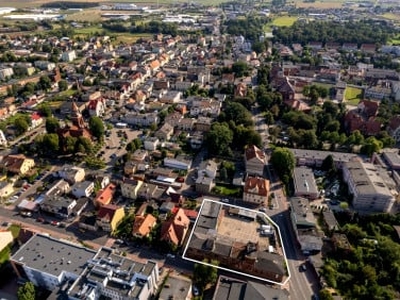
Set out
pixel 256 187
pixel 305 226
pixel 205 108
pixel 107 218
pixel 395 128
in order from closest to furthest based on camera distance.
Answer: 1. pixel 305 226
2. pixel 107 218
3. pixel 256 187
4. pixel 395 128
5. pixel 205 108

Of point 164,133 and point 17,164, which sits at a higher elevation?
point 164,133

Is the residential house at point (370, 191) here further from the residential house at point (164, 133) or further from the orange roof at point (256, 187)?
the residential house at point (164, 133)

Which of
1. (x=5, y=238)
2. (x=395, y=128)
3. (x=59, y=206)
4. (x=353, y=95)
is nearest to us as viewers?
(x=5, y=238)

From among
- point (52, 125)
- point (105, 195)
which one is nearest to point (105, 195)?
point (105, 195)

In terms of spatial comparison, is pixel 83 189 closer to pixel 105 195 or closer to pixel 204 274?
pixel 105 195

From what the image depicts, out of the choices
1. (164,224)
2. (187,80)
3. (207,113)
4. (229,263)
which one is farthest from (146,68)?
(229,263)

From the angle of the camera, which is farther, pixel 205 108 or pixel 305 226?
pixel 205 108
